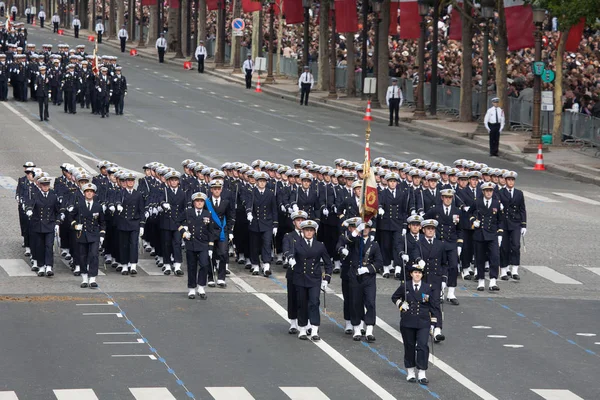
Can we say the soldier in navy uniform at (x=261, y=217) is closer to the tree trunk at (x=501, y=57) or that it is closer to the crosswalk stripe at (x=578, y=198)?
the crosswalk stripe at (x=578, y=198)

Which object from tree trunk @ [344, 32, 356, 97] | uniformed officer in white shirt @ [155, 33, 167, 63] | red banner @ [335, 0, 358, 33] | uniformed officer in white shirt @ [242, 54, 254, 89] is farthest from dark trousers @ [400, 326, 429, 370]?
uniformed officer in white shirt @ [155, 33, 167, 63]

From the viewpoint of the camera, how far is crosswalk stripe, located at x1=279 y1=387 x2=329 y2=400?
18.0 meters

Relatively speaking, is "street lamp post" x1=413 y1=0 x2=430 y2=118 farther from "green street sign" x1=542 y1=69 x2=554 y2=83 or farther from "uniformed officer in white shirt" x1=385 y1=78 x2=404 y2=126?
"green street sign" x1=542 y1=69 x2=554 y2=83

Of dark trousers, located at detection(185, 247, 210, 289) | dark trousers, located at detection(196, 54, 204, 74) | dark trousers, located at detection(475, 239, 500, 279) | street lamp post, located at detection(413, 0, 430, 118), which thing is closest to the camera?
dark trousers, located at detection(185, 247, 210, 289)

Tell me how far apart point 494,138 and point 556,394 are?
27526 millimetres

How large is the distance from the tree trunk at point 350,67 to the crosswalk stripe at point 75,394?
46.4 meters

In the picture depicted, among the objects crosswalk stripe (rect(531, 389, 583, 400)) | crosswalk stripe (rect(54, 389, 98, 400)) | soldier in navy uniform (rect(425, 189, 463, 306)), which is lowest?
crosswalk stripe (rect(531, 389, 583, 400))

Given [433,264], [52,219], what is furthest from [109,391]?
[52,219]

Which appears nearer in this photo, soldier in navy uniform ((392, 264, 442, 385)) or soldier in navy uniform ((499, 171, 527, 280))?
soldier in navy uniform ((392, 264, 442, 385))

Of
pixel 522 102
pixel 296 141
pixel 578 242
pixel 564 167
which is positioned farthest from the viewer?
pixel 522 102

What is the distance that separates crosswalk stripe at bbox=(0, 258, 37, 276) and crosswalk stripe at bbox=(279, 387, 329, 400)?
9.03 meters

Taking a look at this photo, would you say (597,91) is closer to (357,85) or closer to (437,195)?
Answer: (357,85)

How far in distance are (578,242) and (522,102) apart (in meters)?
21.5

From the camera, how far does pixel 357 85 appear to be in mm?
66250
